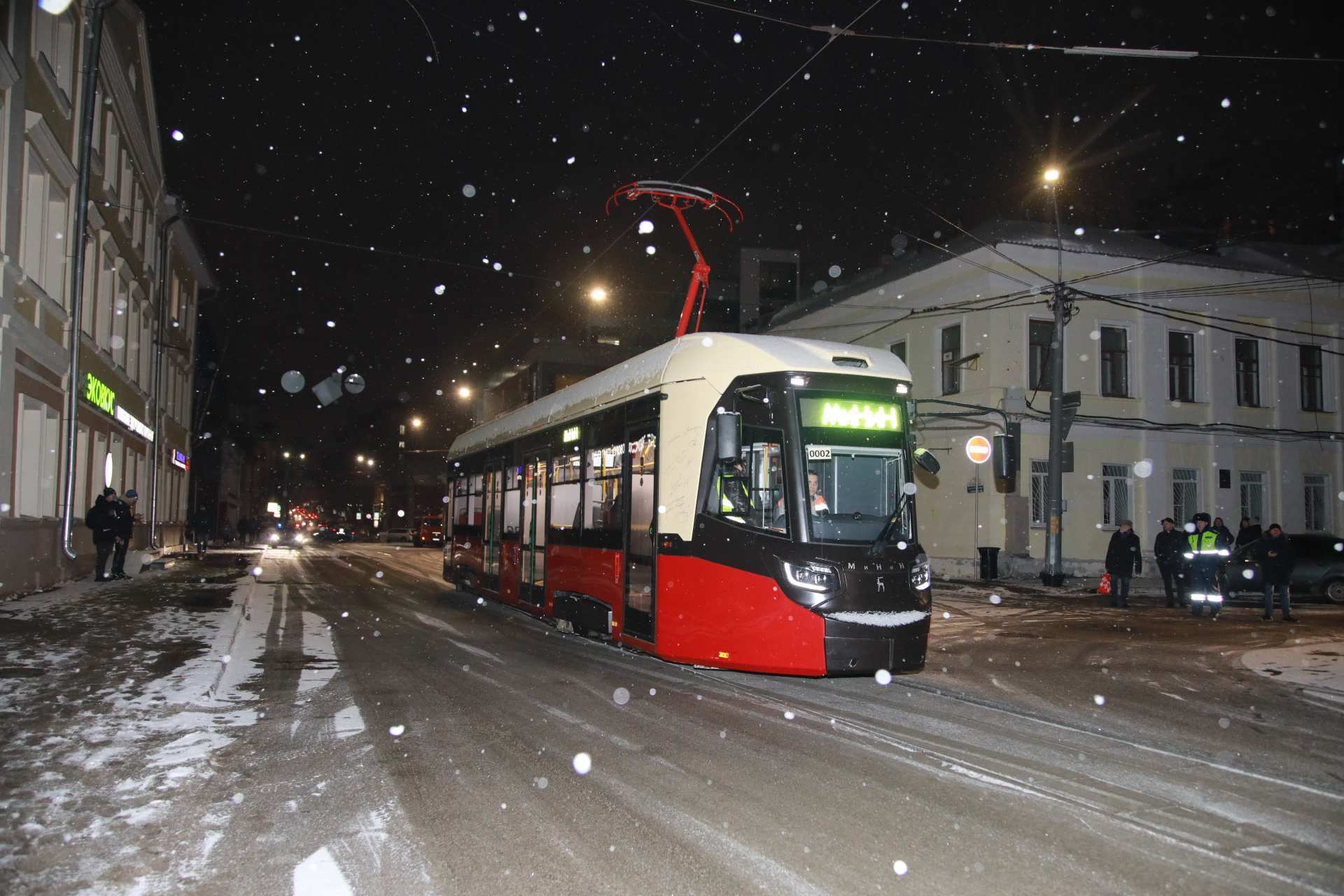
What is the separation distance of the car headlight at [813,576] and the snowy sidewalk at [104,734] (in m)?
4.29

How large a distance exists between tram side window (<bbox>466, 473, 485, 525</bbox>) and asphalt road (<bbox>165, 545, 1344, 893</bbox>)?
6.19 metres

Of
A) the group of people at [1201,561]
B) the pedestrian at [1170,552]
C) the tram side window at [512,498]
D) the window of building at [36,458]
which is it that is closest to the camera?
the tram side window at [512,498]

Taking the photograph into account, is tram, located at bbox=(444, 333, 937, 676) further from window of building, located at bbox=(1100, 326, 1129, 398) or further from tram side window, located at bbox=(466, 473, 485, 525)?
window of building, located at bbox=(1100, 326, 1129, 398)

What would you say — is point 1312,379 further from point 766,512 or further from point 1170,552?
point 766,512

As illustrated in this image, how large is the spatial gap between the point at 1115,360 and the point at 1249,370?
5.05 m

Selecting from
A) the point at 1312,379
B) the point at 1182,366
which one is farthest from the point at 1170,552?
the point at 1312,379

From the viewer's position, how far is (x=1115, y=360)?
27828 millimetres

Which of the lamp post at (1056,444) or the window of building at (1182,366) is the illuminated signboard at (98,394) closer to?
the lamp post at (1056,444)

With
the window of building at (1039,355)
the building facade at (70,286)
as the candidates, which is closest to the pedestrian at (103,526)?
the building facade at (70,286)

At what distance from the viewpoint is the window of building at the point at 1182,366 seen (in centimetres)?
2842

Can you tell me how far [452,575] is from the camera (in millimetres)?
18875

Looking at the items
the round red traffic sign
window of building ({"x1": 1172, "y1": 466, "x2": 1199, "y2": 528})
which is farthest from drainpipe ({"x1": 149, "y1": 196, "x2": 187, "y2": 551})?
window of building ({"x1": 1172, "y1": 466, "x2": 1199, "y2": 528})

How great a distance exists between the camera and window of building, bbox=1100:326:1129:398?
27641mm

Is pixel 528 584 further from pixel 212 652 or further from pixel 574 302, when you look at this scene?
pixel 574 302
